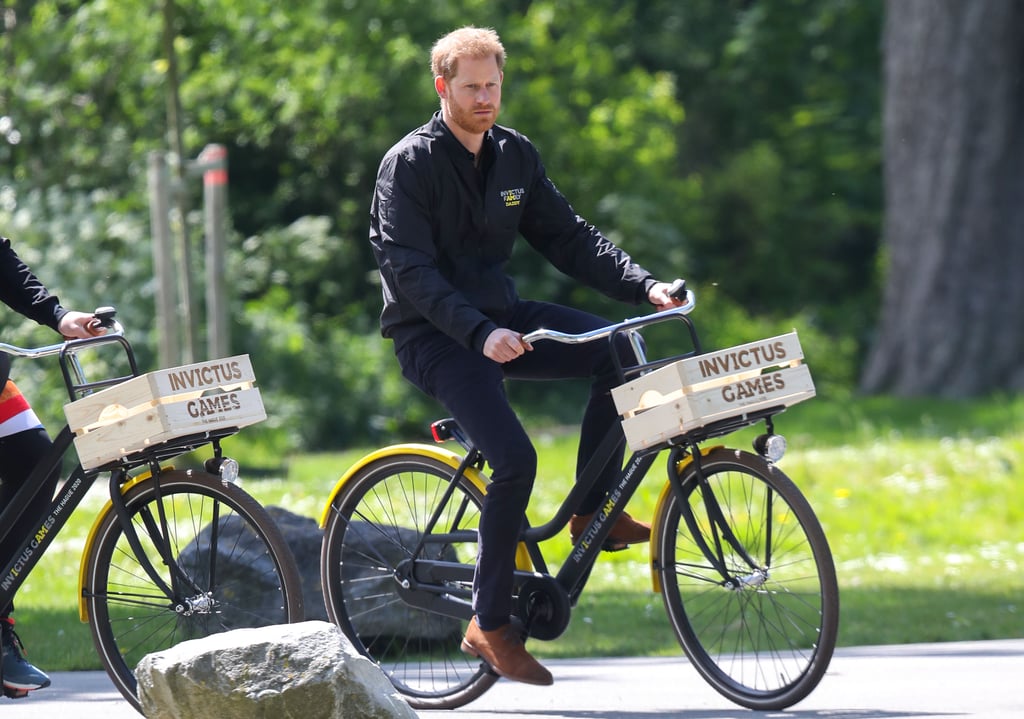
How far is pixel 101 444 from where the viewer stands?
16.9 feet

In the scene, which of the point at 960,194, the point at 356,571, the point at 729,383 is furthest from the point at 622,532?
the point at 960,194

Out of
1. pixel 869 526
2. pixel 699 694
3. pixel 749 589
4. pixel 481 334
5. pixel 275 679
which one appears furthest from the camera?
pixel 869 526

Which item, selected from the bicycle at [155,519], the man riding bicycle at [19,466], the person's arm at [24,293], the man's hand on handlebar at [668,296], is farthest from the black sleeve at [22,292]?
the man's hand on handlebar at [668,296]

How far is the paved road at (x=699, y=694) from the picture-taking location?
17.3 feet

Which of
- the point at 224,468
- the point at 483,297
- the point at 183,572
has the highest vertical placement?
the point at 483,297

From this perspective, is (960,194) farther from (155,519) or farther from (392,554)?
(155,519)

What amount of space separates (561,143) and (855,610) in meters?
14.3

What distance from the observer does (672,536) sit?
5332 mm

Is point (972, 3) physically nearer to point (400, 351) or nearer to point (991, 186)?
point (991, 186)

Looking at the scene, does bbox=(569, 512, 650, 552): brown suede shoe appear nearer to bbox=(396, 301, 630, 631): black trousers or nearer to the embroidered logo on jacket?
bbox=(396, 301, 630, 631): black trousers

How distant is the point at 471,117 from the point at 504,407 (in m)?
0.86

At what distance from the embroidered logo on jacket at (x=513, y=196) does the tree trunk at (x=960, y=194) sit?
11.7m

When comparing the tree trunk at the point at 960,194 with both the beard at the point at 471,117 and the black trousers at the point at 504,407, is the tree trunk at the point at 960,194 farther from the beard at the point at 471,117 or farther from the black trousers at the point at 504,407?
the beard at the point at 471,117

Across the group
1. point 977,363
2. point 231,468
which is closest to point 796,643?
point 231,468
